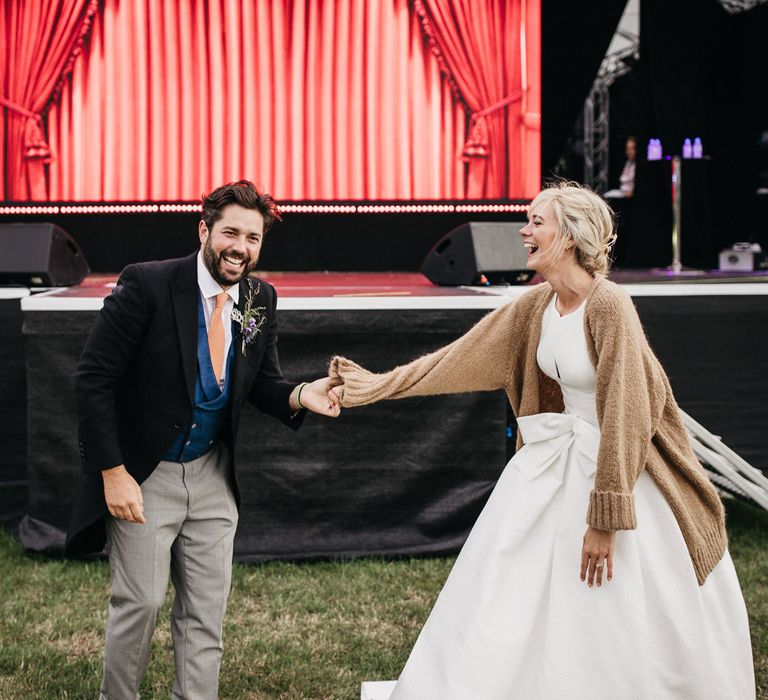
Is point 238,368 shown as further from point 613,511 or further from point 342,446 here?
point 342,446

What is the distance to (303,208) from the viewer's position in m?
8.02

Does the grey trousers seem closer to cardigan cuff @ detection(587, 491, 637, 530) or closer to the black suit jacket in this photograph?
the black suit jacket

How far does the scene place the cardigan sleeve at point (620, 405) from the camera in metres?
2.29

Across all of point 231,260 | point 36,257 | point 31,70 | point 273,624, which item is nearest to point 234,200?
point 231,260

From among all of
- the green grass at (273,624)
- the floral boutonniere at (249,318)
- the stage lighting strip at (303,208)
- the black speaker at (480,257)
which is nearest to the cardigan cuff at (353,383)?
the floral boutonniere at (249,318)

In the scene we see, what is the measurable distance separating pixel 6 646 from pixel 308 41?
6.14m

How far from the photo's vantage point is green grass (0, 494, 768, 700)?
11.1ft

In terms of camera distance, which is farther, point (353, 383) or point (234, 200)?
point (353, 383)

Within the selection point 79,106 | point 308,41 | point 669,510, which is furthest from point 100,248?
point 669,510

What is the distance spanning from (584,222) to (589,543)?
795 millimetres

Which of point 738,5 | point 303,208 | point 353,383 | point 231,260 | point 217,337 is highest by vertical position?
point 738,5

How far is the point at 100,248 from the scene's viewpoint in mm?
8250

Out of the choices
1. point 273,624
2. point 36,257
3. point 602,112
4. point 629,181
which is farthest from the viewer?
point 602,112

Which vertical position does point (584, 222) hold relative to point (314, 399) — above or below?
above
